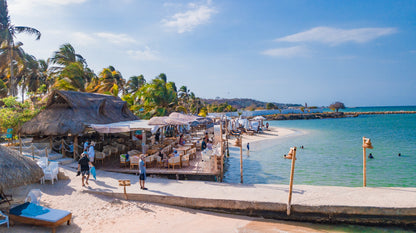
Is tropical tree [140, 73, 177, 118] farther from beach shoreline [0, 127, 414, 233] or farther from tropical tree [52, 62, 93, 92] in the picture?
beach shoreline [0, 127, 414, 233]

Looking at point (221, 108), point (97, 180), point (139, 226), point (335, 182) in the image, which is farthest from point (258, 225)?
point (221, 108)

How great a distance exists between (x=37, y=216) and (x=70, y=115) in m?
9.38

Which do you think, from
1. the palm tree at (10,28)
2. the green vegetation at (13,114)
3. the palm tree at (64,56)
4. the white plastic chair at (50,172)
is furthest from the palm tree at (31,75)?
the white plastic chair at (50,172)

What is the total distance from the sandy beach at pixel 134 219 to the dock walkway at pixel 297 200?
267 mm

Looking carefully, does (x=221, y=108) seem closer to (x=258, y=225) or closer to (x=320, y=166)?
(x=320, y=166)

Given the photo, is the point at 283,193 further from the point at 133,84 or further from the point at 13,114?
the point at 133,84

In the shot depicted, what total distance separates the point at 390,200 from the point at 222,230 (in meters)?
5.92

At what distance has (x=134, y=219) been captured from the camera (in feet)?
27.4

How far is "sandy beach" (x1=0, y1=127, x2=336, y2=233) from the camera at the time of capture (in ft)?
25.7

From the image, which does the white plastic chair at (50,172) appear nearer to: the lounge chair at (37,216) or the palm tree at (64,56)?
the lounge chair at (37,216)

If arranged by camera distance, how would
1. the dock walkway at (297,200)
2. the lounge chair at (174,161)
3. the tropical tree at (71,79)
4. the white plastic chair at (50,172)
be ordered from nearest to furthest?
the dock walkway at (297,200), the white plastic chair at (50,172), the lounge chair at (174,161), the tropical tree at (71,79)

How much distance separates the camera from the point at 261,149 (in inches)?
1043

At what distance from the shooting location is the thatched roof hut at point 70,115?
14180 mm

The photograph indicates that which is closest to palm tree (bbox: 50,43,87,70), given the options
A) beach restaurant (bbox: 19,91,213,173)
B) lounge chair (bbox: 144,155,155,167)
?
beach restaurant (bbox: 19,91,213,173)
